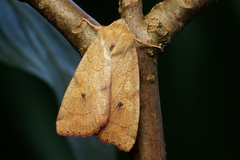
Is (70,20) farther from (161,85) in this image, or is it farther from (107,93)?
(161,85)

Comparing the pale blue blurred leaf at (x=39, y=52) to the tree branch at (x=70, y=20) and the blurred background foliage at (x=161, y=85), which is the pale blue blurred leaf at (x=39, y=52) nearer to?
the blurred background foliage at (x=161, y=85)

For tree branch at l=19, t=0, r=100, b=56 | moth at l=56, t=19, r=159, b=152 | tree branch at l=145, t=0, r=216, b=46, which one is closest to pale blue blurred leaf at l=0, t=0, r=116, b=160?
tree branch at l=19, t=0, r=100, b=56

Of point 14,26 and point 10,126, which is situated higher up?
point 14,26

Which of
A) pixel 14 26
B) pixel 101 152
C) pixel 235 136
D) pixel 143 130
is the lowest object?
pixel 235 136

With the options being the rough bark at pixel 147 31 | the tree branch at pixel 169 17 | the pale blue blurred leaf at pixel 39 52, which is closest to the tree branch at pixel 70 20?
the rough bark at pixel 147 31

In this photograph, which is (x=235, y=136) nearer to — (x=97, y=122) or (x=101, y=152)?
(x=101, y=152)

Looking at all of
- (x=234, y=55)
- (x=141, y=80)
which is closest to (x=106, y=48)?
(x=141, y=80)
